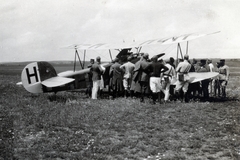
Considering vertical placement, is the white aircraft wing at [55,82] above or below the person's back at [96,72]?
below

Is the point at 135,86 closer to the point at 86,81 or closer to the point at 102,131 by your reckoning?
the point at 86,81

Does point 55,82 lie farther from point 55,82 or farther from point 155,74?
point 155,74

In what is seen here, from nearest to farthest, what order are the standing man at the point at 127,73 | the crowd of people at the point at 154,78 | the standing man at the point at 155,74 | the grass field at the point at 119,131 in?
the grass field at the point at 119,131, the standing man at the point at 155,74, the crowd of people at the point at 154,78, the standing man at the point at 127,73

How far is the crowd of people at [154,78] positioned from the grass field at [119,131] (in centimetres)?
90

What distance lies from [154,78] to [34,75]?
4600mm

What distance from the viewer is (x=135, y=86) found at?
9922 millimetres

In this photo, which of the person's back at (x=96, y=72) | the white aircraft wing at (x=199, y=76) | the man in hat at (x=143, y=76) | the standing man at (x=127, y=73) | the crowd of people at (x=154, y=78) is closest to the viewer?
the crowd of people at (x=154, y=78)

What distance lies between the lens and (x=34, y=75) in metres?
9.68

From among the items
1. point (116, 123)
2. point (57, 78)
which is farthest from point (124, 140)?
point (57, 78)

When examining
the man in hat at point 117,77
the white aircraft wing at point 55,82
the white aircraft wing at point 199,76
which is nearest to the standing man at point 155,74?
the white aircraft wing at point 199,76

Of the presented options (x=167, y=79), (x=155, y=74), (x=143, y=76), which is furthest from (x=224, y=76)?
(x=143, y=76)

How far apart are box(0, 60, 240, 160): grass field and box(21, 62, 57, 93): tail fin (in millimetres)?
1308

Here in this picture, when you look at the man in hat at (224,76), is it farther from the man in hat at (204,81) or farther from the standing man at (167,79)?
the standing man at (167,79)

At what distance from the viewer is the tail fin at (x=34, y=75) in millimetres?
9547
